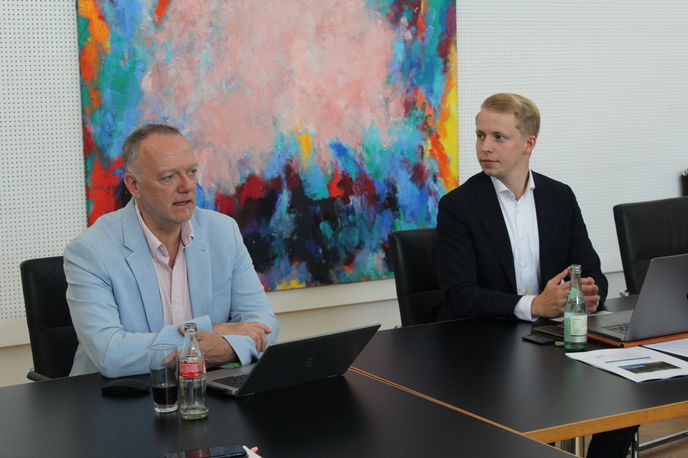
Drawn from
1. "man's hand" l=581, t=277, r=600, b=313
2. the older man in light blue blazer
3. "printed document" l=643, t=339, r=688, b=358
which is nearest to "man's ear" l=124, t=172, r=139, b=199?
the older man in light blue blazer

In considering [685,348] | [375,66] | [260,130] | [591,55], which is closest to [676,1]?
[591,55]

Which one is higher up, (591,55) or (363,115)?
(591,55)

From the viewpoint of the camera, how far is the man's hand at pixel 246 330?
98.0 inches

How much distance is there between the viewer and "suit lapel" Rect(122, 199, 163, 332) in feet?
8.24

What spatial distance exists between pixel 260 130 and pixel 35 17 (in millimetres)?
1031

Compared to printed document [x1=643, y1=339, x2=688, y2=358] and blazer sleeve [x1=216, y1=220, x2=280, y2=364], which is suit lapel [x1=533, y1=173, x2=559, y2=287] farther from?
blazer sleeve [x1=216, y1=220, x2=280, y2=364]

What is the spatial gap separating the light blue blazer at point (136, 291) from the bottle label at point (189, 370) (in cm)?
45

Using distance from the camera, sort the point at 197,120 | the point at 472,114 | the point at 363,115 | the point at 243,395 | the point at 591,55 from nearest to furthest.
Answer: the point at 243,395 < the point at 197,120 < the point at 363,115 < the point at 472,114 < the point at 591,55

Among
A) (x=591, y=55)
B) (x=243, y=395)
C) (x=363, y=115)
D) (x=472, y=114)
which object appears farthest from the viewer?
(x=591, y=55)

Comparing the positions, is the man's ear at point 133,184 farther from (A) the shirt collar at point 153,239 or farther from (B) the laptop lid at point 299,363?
(B) the laptop lid at point 299,363

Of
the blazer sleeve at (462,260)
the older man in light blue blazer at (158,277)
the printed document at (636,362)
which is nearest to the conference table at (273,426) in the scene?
the older man in light blue blazer at (158,277)

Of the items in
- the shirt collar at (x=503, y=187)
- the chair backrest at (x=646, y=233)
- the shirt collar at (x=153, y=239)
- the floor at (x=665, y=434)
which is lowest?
the floor at (x=665, y=434)

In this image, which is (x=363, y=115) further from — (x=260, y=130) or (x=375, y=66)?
(x=260, y=130)

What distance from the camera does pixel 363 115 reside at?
4164 millimetres
